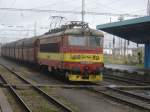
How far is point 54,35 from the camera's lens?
24250 mm

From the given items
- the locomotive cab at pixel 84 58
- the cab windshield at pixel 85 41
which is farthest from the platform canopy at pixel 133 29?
the locomotive cab at pixel 84 58

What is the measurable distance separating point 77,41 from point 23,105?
8.86m

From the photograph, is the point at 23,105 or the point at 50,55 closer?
the point at 23,105

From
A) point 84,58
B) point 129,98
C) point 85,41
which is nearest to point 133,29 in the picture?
point 85,41

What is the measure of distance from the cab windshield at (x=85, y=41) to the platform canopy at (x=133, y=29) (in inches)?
369

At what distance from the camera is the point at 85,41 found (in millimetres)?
22312

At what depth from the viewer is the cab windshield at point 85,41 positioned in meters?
22.1

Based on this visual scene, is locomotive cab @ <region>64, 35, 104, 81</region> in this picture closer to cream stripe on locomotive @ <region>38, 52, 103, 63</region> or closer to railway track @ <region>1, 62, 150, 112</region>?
cream stripe on locomotive @ <region>38, 52, 103, 63</region>

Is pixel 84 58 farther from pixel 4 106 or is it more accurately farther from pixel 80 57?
pixel 4 106

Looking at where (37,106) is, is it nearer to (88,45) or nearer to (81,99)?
(81,99)

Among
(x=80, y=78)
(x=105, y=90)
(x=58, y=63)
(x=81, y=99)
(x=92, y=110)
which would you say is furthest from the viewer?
(x=58, y=63)

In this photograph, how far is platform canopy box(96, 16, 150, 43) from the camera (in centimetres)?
3299

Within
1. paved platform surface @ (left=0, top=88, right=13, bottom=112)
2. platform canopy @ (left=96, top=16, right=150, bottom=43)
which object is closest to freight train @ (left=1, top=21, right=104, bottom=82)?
paved platform surface @ (left=0, top=88, right=13, bottom=112)

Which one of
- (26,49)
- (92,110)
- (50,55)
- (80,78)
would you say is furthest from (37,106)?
(26,49)
